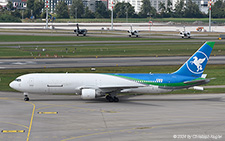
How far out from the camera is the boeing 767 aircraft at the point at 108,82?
165ft

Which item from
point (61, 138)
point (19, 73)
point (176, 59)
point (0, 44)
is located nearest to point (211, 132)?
point (61, 138)

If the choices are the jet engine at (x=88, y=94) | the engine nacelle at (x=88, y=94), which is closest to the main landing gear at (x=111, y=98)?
the jet engine at (x=88, y=94)

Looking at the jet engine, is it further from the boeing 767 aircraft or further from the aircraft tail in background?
the aircraft tail in background

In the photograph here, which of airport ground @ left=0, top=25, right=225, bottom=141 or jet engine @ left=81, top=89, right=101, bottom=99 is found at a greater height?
jet engine @ left=81, top=89, right=101, bottom=99

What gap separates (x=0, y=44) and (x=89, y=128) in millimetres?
93811

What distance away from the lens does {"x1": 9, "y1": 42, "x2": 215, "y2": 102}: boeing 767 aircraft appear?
165ft

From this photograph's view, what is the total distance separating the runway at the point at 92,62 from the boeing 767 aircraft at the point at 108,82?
2852cm

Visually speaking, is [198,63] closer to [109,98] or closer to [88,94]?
[109,98]

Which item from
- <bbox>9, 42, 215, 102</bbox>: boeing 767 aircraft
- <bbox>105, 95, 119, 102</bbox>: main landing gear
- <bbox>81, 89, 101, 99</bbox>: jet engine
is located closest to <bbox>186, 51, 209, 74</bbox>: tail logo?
<bbox>9, 42, 215, 102</bbox>: boeing 767 aircraft

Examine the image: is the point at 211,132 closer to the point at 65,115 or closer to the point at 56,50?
the point at 65,115

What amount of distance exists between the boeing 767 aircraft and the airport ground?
5.45 feet

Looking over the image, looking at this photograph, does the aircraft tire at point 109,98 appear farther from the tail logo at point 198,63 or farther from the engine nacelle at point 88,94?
the tail logo at point 198,63

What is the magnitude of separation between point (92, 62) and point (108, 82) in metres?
35.1

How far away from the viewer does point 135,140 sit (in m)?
33.1
